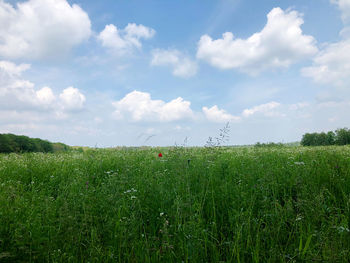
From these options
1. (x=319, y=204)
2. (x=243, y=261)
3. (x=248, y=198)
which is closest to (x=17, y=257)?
(x=243, y=261)

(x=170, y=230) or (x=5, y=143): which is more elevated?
(x=5, y=143)

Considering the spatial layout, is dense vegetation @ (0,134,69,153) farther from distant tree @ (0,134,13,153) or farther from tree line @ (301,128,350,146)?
tree line @ (301,128,350,146)

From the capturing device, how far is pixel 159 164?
7.09 metres

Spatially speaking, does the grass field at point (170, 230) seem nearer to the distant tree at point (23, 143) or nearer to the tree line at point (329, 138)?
the distant tree at point (23, 143)

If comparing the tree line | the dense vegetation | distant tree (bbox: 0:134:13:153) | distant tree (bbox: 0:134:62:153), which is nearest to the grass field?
the dense vegetation

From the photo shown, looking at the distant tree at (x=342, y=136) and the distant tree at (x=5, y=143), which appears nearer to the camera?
the distant tree at (x=5, y=143)

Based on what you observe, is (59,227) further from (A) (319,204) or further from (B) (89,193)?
(A) (319,204)

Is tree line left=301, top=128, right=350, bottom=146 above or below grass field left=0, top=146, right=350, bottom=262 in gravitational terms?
above

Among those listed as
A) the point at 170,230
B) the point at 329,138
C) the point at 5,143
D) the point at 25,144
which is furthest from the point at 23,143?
the point at 329,138

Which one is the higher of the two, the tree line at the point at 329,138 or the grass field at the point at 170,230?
the tree line at the point at 329,138

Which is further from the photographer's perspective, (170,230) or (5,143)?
(5,143)

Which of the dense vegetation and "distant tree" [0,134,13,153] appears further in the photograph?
the dense vegetation

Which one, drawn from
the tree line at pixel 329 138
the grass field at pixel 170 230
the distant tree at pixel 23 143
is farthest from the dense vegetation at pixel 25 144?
the tree line at pixel 329 138

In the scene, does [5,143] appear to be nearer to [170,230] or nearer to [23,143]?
[23,143]
